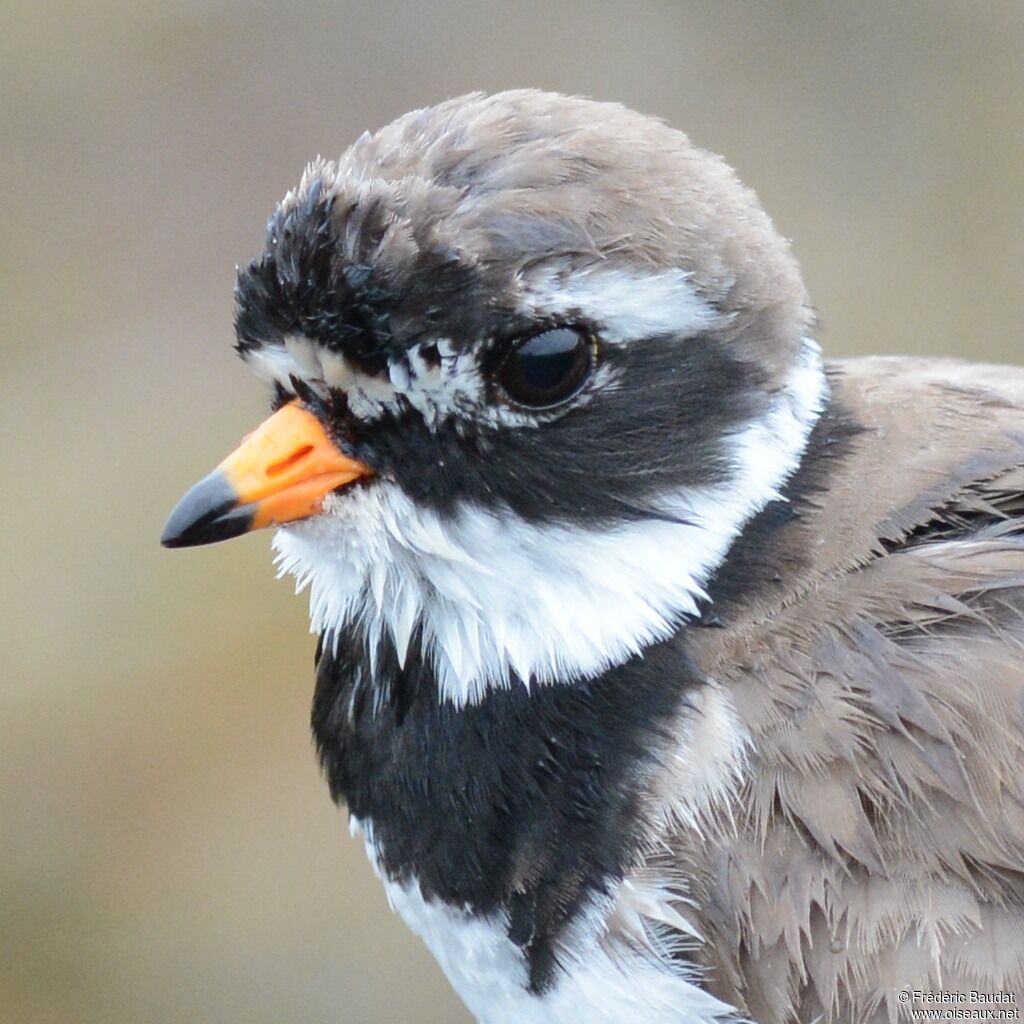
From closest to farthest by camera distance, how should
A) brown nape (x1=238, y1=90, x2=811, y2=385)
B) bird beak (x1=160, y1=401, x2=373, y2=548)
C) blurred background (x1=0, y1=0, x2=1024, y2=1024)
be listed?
brown nape (x1=238, y1=90, x2=811, y2=385) < bird beak (x1=160, y1=401, x2=373, y2=548) < blurred background (x1=0, y1=0, x2=1024, y2=1024)

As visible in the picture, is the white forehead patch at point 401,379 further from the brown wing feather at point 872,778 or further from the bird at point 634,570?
the brown wing feather at point 872,778

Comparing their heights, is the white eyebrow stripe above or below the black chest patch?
above

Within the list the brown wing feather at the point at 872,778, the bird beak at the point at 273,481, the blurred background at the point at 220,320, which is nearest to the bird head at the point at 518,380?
the bird beak at the point at 273,481

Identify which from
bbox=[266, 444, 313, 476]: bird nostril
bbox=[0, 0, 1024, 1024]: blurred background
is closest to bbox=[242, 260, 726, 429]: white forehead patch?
bbox=[266, 444, 313, 476]: bird nostril

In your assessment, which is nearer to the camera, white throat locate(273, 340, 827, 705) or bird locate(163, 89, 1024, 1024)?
bird locate(163, 89, 1024, 1024)

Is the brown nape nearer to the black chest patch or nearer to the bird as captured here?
the bird

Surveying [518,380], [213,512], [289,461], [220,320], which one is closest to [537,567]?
[518,380]

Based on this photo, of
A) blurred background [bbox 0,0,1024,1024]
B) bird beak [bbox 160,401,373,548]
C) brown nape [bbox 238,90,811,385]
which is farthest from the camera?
blurred background [bbox 0,0,1024,1024]
